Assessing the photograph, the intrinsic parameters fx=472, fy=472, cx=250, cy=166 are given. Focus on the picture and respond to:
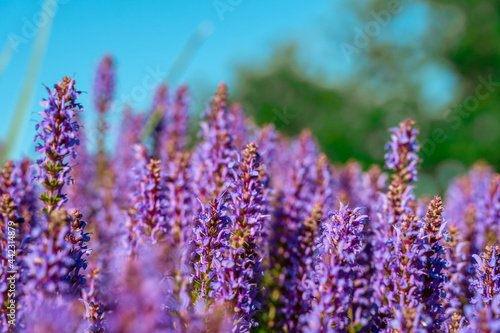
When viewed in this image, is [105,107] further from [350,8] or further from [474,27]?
[350,8]

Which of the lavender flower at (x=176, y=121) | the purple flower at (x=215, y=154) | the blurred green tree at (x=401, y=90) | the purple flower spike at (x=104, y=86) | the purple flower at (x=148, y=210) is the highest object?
the blurred green tree at (x=401, y=90)

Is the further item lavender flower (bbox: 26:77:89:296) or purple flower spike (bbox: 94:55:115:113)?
purple flower spike (bbox: 94:55:115:113)

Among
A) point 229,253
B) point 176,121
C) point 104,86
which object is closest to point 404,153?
point 229,253

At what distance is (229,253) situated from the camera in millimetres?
3072

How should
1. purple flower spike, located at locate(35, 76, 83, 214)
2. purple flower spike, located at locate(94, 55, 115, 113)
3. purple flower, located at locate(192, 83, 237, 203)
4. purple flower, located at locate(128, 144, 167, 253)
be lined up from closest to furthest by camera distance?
purple flower spike, located at locate(35, 76, 83, 214), purple flower, located at locate(128, 144, 167, 253), purple flower, located at locate(192, 83, 237, 203), purple flower spike, located at locate(94, 55, 115, 113)

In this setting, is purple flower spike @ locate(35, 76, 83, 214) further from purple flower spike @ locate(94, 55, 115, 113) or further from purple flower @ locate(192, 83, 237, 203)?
purple flower spike @ locate(94, 55, 115, 113)

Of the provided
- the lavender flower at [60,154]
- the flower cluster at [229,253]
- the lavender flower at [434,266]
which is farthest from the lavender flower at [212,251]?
the lavender flower at [434,266]

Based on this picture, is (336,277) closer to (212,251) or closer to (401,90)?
(212,251)

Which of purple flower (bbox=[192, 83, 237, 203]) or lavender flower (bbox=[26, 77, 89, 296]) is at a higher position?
purple flower (bbox=[192, 83, 237, 203])

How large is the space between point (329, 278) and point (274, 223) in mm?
1955

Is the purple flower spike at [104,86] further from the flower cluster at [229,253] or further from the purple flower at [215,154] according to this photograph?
the purple flower at [215,154]

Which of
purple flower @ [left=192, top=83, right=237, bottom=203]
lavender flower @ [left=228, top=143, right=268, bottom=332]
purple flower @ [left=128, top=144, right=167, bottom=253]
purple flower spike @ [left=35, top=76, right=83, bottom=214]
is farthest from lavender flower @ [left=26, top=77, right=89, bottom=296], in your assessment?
purple flower @ [left=192, top=83, right=237, bottom=203]

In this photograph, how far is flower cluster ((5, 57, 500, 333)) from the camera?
2.23 m

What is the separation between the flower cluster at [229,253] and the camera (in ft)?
7.32
